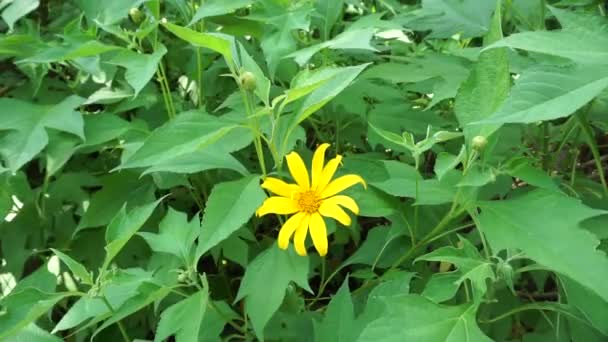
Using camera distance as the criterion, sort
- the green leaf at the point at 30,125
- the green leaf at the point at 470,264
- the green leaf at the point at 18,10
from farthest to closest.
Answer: the green leaf at the point at 18,10, the green leaf at the point at 30,125, the green leaf at the point at 470,264

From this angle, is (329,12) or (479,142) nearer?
(479,142)

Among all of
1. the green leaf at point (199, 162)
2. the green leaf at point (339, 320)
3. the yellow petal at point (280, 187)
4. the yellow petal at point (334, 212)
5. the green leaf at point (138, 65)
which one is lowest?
the green leaf at point (339, 320)

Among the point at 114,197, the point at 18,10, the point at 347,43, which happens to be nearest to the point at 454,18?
the point at 347,43

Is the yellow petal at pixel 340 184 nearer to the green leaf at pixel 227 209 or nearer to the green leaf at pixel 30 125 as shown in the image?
the green leaf at pixel 227 209

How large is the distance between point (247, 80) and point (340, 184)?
0.62ft

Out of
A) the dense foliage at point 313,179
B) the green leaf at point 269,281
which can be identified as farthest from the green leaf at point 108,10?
the green leaf at point 269,281

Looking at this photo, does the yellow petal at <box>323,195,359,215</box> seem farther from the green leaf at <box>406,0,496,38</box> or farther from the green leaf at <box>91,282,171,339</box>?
the green leaf at <box>406,0,496,38</box>

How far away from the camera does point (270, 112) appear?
95 cm

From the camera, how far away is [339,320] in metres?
0.94

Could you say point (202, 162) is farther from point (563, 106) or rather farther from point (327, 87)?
point (563, 106)

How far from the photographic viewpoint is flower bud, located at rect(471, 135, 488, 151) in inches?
35.1

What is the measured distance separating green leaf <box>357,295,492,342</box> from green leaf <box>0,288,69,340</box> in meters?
0.41

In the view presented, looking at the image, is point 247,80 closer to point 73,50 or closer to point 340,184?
point 340,184

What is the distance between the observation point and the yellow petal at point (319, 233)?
97cm
